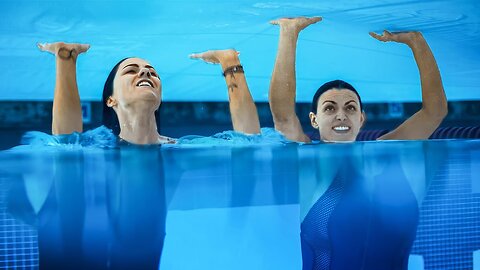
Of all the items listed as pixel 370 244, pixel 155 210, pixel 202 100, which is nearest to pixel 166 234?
pixel 155 210

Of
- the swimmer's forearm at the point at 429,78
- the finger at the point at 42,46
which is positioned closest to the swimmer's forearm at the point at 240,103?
the finger at the point at 42,46

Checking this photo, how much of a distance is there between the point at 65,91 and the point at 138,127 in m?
0.35

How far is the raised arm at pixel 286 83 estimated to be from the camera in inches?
96.3

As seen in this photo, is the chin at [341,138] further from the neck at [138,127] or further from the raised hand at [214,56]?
the neck at [138,127]

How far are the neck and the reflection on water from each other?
6 cm

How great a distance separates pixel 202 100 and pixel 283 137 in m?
0.43

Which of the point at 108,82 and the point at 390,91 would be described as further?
the point at 390,91

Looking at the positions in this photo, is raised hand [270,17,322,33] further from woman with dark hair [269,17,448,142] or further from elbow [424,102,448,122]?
elbow [424,102,448,122]

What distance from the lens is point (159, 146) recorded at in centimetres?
225

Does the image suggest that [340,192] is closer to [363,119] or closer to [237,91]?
[363,119]

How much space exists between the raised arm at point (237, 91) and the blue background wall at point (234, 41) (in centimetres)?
3

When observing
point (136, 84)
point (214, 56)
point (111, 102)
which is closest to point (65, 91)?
point (111, 102)

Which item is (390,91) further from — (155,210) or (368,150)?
(155,210)

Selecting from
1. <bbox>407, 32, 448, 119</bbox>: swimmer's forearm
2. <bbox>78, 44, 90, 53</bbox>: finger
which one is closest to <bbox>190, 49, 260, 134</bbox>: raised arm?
<bbox>78, 44, 90, 53</bbox>: finger
